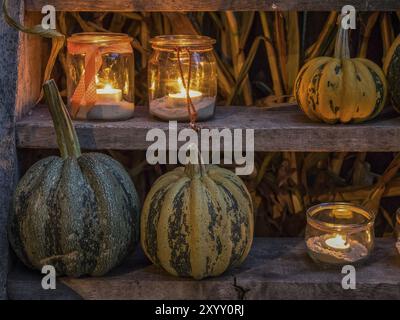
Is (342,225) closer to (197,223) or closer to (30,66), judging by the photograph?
(197,223)

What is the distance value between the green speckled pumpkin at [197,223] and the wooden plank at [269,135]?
0.38 ft

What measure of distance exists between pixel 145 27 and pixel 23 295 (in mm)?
734

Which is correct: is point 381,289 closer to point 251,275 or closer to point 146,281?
point 251,275

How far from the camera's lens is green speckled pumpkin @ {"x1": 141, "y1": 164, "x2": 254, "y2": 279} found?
1691 millimetres

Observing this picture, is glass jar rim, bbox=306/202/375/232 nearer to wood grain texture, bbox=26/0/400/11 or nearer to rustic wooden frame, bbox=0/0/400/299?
rustic wooden frame, bbox=0/0/400/299

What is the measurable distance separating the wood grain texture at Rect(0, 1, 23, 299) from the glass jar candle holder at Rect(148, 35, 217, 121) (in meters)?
0.30

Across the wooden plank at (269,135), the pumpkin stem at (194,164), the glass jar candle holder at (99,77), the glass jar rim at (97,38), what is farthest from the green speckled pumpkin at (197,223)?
the glass jar rim at (97,38)

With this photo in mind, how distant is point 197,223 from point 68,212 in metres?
0.26

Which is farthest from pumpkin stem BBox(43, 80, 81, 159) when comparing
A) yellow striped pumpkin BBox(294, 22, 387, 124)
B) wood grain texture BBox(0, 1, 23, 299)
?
yellow striped pumpkin BBox(294, 22, 387, 124)

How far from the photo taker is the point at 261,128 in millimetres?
1782

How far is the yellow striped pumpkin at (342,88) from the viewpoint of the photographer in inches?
69.5

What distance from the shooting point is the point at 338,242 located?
1.81m

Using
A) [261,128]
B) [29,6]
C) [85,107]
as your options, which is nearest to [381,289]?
[261,128]

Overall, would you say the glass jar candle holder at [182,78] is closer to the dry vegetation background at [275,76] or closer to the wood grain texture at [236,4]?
the wood grain texture at [236,4]
